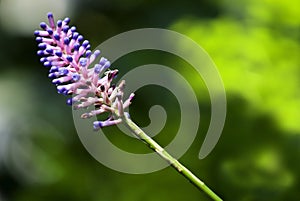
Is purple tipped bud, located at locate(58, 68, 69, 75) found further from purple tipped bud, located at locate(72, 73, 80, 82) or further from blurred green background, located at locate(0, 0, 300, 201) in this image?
blurred green background, located at locate(0, 0, 300, 201)

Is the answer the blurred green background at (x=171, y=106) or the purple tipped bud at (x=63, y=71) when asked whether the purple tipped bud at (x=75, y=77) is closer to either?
the purple tipped bud at (x=63, y=71)

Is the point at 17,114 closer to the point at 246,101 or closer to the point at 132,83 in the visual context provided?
the point at 132,83

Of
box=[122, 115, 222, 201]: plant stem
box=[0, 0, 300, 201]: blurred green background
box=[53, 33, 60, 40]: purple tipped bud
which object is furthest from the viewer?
box=[0, 0, 300, 201]: blurred green background

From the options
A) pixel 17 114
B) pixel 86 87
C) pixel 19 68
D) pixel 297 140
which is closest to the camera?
pixel 86 87

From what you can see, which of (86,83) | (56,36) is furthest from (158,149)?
(56,36)

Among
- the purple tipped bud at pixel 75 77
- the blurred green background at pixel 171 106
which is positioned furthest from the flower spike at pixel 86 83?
the blurred green background at pixel 171 106

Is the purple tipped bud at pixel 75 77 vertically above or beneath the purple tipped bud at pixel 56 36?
beneath

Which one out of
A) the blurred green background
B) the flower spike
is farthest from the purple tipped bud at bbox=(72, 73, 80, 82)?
the blurred green background

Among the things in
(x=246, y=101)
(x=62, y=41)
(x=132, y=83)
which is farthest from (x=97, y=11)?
(x=62, y=41)
